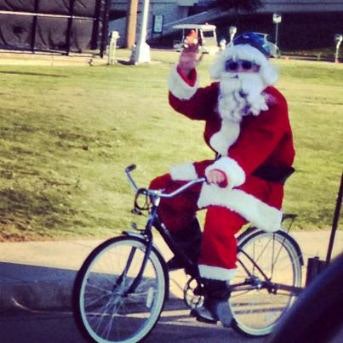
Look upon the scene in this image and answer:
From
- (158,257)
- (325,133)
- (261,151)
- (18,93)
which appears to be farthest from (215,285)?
(18,93)

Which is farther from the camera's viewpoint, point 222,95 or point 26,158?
point 26,158

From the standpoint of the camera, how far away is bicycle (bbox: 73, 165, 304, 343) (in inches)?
211

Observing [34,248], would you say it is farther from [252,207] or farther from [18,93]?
[18,93]

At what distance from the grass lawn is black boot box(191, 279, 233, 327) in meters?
2.57

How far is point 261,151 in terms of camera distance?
523cm

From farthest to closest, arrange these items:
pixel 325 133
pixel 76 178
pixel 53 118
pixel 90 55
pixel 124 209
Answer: pixel 90 55 < pixel 325 133 < pixel 53 118 < pixel 76 178 < pixel 124 209

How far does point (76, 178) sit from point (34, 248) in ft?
10.0

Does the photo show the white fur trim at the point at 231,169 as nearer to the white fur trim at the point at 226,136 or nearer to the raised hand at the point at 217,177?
the raised hand at the point at 217,177

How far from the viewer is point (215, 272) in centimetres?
540

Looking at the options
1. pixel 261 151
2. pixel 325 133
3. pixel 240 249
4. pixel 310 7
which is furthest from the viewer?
pixel 310 7

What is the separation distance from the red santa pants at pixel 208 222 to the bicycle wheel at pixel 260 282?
308mm

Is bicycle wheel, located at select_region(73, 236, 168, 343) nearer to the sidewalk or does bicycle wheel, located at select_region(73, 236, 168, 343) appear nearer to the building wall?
the sidewalk

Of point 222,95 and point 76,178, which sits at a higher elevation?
point 222,95

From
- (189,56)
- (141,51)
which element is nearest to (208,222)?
(189,56)
